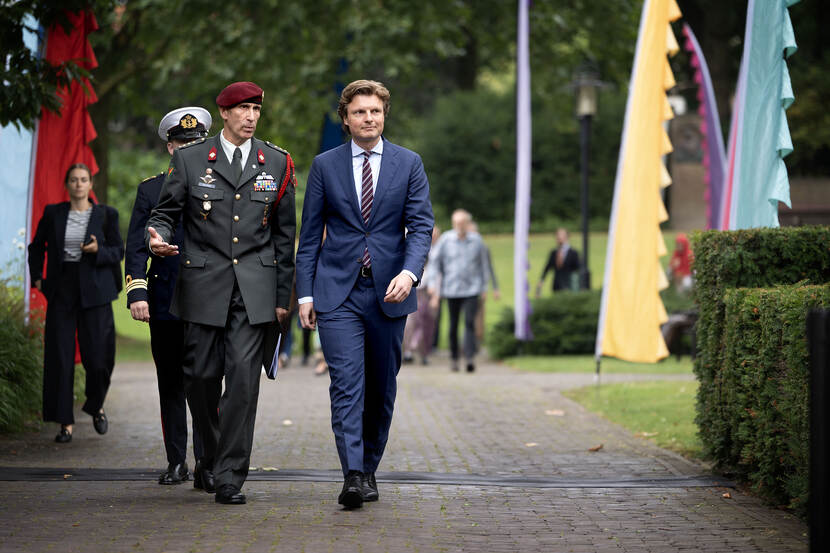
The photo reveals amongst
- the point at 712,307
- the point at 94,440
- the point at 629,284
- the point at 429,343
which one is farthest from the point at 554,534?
the point at 429,343

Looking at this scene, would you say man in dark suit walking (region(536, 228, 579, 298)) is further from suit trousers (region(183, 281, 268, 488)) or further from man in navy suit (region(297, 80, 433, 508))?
suit trousers (region(183, 281, 268, 488))

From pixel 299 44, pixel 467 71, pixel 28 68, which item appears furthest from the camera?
pixel 467 71

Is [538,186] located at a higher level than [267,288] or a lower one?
higher

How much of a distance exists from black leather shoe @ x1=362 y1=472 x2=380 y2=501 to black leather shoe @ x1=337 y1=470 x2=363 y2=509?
180mm

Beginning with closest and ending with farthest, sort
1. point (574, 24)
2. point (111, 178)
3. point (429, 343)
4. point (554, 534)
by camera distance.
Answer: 1. point (554, 534)
2. point (429, 343)
3. point (574, 24)
4. point (111, 178)

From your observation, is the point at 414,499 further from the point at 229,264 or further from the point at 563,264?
the point at 563,264

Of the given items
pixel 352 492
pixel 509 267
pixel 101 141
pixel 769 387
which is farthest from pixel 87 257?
pixel 509 267

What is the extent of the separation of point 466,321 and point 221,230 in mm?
9576

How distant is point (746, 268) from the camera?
6.83m

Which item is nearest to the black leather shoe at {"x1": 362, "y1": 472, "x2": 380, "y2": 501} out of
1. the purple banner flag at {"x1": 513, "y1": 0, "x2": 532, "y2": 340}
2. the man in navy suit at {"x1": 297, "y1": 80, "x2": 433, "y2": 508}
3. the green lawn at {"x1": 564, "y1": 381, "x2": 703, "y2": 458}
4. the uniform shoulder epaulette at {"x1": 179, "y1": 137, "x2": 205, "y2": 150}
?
the man in navy suit at {"x1": 297, "y1": 80, "x2": 433, "y2": 508}

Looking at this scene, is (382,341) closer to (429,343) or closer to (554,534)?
(554,534)

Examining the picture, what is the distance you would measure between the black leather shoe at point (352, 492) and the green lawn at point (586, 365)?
9259 mm

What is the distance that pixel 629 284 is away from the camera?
1145cm

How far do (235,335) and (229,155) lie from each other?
910 mm
